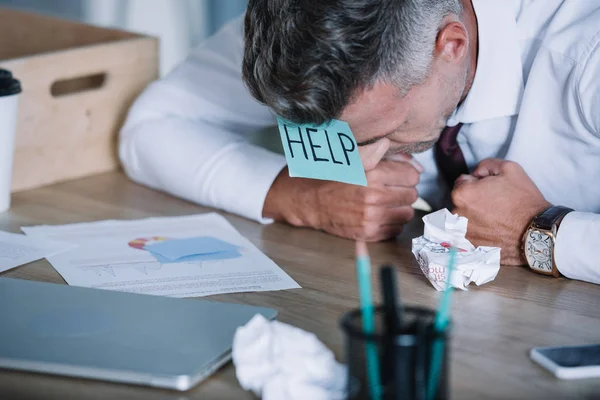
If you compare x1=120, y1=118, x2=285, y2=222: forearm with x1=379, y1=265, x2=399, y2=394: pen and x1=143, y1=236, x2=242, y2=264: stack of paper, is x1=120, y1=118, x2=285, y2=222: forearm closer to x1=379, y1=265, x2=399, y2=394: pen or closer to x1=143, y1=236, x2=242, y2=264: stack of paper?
x1=143, y1=236, x2=242, y2=264: stack of paper

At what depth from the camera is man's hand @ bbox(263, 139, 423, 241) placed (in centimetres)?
122

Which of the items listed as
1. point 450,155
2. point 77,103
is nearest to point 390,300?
point 450,155

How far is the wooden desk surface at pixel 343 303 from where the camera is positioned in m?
0.75

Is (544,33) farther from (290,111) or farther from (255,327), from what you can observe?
(255,327)

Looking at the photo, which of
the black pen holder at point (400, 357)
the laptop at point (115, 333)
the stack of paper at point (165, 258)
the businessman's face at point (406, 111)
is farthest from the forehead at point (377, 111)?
the black pen holder at point (400, 357)

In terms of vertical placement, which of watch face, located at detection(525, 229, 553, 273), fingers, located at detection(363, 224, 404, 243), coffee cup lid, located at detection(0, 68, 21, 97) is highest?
coffee cup lid, located at detection(0, 68, 21, 97)

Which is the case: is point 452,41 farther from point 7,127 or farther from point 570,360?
point 7,127

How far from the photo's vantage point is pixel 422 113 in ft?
3.82

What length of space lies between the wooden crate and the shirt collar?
660mm

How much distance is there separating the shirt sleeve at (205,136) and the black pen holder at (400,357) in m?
0.65

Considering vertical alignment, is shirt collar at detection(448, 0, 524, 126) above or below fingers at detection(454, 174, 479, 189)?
above

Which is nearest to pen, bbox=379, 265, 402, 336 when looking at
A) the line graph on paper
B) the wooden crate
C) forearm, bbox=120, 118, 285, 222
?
the line graph on paper

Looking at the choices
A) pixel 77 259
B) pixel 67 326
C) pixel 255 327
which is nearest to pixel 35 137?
pixel 77 259

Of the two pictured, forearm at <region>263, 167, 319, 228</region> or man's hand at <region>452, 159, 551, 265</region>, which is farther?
forearm at <region>263, 167, 319, 228</region>
